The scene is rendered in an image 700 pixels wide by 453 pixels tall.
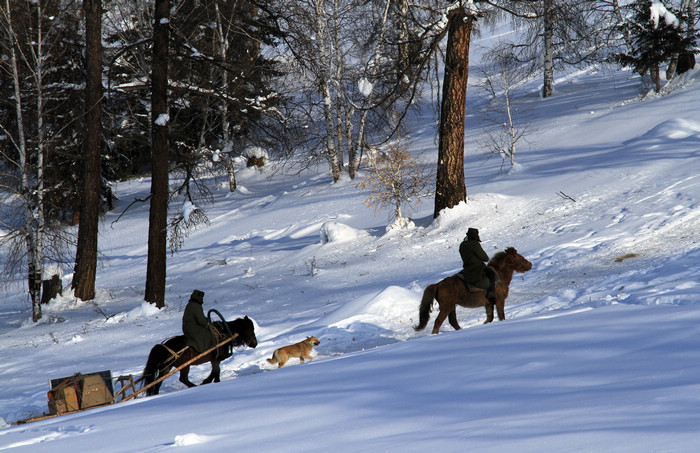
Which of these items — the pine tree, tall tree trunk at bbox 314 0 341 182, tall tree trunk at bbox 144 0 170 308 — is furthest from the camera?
tall tree trunk at bbox 314 0 341 182

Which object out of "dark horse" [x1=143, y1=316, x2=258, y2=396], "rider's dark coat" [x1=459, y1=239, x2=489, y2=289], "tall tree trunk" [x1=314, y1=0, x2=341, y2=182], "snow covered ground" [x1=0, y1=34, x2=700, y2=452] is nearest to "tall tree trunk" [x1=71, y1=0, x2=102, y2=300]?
"snow covered ground" [x1=0, y1=34, x2=700, y2=452]

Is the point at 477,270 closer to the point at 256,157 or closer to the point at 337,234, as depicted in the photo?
the point at 337,234

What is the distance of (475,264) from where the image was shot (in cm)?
920

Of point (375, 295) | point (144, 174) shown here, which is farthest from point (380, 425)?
point (144, 174)

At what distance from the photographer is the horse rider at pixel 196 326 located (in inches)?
340

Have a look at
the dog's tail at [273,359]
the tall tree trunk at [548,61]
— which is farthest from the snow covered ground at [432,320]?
the tall tree trunk at [548,61]

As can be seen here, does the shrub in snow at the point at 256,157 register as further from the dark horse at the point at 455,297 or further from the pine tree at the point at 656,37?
the dark horse at the point at 455,297

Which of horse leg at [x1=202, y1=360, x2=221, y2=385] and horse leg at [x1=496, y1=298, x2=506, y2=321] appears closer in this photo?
horse leg at [x1=202, y1=360, x2=221, y2=385]

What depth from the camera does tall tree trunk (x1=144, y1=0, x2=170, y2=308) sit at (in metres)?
14.8

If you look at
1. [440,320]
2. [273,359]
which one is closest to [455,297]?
[440,320]

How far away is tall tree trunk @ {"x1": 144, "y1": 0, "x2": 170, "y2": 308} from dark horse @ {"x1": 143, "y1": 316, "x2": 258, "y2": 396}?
6.43 meters

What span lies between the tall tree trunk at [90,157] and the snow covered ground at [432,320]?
0.87m

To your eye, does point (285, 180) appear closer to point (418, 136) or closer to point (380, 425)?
point (418, 136)

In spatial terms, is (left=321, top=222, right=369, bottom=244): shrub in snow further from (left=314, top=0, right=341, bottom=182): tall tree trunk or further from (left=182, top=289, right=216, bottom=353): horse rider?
(left=314, top=0, right=341, bottom=182): tall tree trunk
